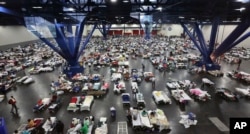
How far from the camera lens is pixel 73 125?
1310cm

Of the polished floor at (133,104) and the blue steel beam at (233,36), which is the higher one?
the blue steel beam at (233,36)

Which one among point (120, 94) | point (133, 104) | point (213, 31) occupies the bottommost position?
point (133, 104)

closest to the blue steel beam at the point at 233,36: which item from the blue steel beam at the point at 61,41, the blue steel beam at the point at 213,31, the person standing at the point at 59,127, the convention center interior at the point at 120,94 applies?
the convention center interior at the point at 120,94

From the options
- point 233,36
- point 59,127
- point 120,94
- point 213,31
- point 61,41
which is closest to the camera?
point 59,127

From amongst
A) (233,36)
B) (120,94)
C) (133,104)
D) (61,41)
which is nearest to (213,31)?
(233,36)

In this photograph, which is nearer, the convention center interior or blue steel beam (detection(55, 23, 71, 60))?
the convention center interior

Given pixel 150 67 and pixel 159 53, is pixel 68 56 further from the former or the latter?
pixel 159 53

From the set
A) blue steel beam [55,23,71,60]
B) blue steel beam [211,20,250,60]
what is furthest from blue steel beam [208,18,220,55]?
blue steel beam [55,23,71,60]

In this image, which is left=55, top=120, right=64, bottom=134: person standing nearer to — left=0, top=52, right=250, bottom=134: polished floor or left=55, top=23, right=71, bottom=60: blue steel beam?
left=0, top=52, right=250, bottom=134: polished floor

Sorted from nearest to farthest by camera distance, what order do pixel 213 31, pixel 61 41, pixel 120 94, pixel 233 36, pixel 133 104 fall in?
pixel 133 104 → pixel 120 94 → pixel 61 41 → pixel 233 36 → pixel 213 31

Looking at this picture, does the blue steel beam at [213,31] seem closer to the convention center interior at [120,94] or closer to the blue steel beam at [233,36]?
the convention center interior at [120,94]

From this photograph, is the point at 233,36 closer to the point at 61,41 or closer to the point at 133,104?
the point at 133,104

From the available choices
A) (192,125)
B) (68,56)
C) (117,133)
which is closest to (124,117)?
(117,133)

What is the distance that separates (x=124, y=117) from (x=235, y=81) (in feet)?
56.9
